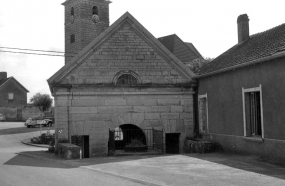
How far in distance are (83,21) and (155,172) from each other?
32.4 m

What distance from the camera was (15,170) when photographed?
1251 centimetres

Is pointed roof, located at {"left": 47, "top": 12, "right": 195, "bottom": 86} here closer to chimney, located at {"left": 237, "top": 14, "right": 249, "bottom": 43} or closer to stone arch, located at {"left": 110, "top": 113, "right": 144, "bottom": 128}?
stone arch, located at {"left": 110, "top": 113, "right": 144, "bottom": 128}

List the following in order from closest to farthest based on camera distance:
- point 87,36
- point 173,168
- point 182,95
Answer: point 173,168 < point 182,95 < point 87,36

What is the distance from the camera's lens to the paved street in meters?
9.70

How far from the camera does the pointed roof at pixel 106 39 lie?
1759 centimetres

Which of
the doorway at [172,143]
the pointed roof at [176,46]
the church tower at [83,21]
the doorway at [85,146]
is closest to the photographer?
the doorway at [85,146]

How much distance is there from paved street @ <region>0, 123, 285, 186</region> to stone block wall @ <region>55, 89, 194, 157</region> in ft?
10.6

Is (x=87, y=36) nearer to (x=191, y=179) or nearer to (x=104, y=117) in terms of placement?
(x=104, y=117)

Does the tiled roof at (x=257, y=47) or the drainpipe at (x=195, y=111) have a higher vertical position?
the tiled roof at (x=257, y=47)

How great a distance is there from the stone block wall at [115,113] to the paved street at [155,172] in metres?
3.24

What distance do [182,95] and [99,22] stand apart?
84.5 ft

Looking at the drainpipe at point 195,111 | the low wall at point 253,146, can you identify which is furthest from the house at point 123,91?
the low wall at point 253,146

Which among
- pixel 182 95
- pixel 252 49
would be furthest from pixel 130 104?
pixel 252 49

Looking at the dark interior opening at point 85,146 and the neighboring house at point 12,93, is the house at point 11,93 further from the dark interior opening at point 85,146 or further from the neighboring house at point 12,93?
the dark interior opening at point 85,146
